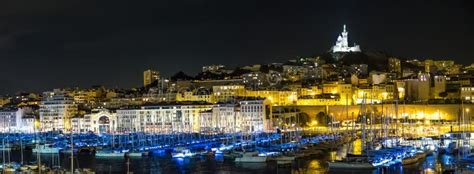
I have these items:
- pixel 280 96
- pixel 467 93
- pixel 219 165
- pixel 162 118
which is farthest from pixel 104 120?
pixel 467 93

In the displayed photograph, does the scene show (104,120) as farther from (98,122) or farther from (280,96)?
(280,96)

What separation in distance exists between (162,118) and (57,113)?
32.3ft

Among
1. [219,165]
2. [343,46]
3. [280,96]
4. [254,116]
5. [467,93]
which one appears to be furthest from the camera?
[343,46]

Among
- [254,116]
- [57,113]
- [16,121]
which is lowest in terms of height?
[16,121]

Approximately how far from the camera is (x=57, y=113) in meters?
50.3

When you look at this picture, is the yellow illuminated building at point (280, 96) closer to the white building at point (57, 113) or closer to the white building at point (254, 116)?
the white building at point (254, 116)

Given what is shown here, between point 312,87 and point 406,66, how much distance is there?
2107cm

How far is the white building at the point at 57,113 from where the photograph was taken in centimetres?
4966

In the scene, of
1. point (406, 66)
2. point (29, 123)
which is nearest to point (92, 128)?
point (29, 123)

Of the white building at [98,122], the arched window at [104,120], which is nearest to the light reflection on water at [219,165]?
the white building at [98,122]

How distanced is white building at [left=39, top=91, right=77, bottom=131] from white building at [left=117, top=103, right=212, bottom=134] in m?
5.48

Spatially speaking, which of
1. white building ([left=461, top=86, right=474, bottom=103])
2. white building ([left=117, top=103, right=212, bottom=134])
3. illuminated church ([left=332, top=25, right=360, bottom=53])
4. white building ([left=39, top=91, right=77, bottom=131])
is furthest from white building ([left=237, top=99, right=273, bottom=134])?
illuminated church ([left=332, top=25, right=360, bottom=53])

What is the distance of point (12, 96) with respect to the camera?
237ft

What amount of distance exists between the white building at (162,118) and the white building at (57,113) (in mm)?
5485
